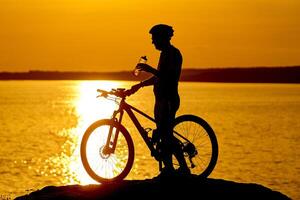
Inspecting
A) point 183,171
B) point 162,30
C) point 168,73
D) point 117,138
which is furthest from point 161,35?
point 183,171

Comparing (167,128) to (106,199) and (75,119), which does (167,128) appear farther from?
(75,119)

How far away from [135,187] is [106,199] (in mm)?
631

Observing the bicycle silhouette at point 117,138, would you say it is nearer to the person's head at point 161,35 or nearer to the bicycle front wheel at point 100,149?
the bicycle front wheel at point 100,149

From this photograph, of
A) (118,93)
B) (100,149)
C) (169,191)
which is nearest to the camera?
(169,191)

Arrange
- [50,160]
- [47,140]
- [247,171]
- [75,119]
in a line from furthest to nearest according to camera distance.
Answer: [75,119], [47,140], [50,160], [247,171]

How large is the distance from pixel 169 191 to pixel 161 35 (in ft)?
9.31

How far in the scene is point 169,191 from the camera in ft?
40.1

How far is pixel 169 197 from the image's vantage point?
39.4ft

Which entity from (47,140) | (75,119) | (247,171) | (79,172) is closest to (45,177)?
(79,172)

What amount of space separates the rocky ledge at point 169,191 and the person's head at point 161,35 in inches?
99.5

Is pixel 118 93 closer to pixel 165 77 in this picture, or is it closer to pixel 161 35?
pixel 165 77

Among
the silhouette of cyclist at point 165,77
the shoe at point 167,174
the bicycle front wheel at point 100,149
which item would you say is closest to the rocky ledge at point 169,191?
the shoe at point 167,174

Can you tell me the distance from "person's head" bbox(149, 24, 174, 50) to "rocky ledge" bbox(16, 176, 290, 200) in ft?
8.29

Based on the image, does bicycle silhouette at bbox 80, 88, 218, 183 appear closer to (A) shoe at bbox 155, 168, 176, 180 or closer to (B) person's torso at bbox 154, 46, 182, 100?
(A) shoe at bbox 155, 168, 176, 180
